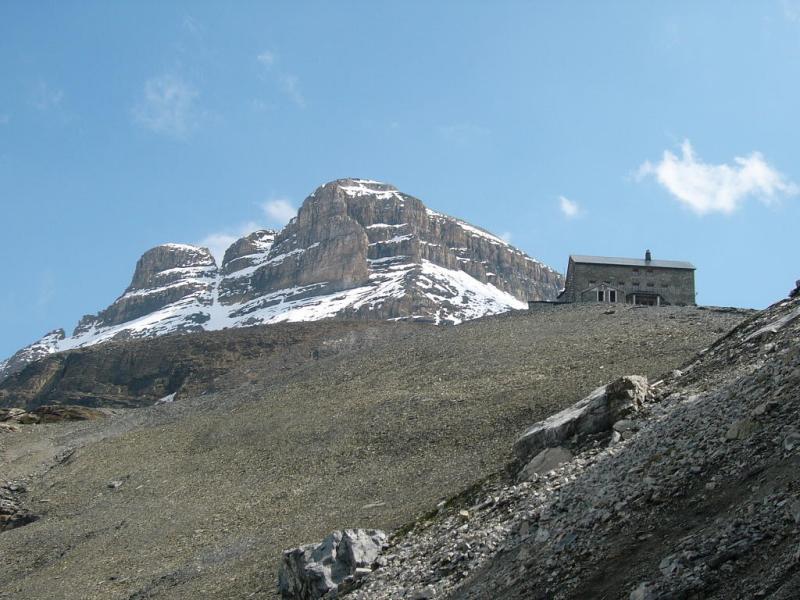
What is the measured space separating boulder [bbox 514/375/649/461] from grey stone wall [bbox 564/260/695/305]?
157ft

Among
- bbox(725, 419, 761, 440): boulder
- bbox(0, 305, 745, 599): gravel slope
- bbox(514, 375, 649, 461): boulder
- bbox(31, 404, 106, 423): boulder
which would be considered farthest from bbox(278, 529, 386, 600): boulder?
bbox(31, 404, 106, 423): boulder

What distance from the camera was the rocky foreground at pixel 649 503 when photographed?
37.1ft

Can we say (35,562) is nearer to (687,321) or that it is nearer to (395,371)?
(395,371)

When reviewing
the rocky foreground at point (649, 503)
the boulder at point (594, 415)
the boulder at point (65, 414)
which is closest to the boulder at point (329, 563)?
the rocky foreground at point (649, 503)

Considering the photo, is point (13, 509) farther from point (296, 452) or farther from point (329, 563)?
point (329, 563)

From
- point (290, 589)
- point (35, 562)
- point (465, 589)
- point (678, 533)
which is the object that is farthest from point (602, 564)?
point (35, 562)

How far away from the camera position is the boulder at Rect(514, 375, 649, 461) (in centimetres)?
2009

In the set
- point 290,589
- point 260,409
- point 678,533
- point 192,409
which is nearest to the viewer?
point 678,533

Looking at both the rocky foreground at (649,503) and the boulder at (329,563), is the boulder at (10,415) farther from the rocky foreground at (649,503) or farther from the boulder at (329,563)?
the rocky foreground at (649,503)

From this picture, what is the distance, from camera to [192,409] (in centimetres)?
5819

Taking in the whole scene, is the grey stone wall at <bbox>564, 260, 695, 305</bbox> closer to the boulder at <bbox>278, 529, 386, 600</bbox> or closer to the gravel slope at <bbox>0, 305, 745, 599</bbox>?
the gravel slope at <bbox>0, 305, 745, 599</bbox>

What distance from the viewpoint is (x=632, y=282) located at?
68.1 m

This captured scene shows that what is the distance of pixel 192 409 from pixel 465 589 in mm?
45181

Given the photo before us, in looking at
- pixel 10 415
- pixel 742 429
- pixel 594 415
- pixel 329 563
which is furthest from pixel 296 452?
pixel 10 415
